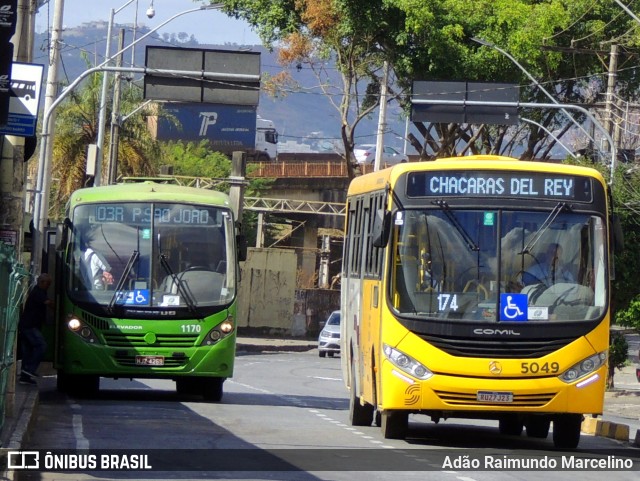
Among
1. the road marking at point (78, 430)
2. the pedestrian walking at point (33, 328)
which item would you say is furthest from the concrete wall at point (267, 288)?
the road marking at point (78, 430)

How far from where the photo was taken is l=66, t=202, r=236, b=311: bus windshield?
2020 centimetres

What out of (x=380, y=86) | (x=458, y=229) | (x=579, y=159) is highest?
(x=380, y=86)

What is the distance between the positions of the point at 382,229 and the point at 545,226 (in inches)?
70.6

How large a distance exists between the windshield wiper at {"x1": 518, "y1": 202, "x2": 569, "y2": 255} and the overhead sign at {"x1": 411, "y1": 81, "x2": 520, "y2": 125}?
1553 cm

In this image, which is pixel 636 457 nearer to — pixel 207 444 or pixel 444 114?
pixel 207 444

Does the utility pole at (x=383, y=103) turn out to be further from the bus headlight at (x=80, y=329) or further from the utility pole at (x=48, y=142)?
the bus headlight at (x=80, y=329)

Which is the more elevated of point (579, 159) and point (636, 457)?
point (579, 159)

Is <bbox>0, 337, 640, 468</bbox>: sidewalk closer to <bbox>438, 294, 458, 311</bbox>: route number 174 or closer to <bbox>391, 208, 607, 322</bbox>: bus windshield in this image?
<bbox>391, 208, 607, 322</bbox>: bus windshield

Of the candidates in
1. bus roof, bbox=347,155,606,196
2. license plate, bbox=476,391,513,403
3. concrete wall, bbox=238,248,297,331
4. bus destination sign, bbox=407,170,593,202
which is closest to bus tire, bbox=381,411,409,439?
license plate, bbox=476,391,513,403

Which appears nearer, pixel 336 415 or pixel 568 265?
pixel 568 265

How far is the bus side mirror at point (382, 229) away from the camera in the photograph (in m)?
14.9

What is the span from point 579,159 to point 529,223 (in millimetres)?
17756

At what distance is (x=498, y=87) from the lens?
33.1 metres

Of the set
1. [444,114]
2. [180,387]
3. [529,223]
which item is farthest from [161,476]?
[444,114]
